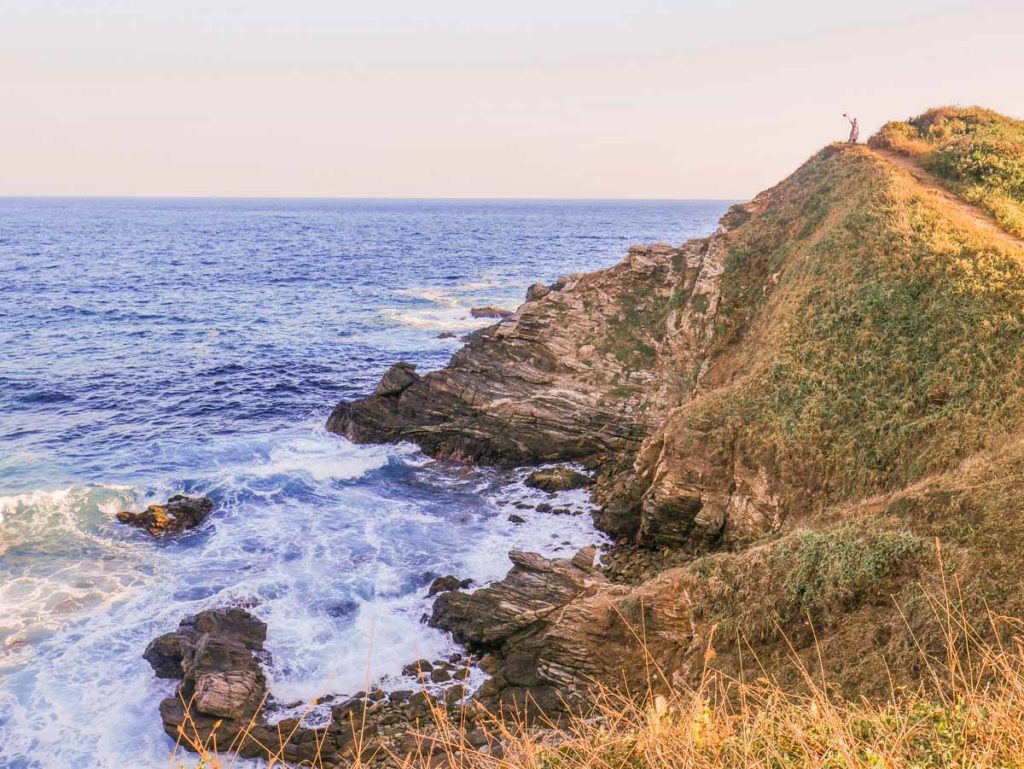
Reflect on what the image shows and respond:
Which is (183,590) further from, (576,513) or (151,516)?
(576,513)

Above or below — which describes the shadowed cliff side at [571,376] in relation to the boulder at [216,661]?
above

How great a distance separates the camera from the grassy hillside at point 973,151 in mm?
28406

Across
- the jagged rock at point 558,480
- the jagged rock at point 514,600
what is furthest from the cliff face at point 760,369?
the jagged rock at point 514,600

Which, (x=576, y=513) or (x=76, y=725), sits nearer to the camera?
(x=76, y=725)

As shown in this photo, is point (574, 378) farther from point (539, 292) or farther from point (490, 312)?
point (490, 312)

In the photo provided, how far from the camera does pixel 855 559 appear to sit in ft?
46.0

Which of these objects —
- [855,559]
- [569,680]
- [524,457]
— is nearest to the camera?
[855,559]

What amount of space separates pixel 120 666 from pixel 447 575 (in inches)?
386

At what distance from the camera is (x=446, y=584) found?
2231 centimetres

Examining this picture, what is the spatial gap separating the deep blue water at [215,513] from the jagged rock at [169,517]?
545 millimetres

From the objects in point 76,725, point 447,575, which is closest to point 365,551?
point 447,575

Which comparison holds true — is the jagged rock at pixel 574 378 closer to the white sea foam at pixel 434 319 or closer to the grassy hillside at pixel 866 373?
the grassy hillside at pixel 866 373

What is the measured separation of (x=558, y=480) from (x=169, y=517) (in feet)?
52.0

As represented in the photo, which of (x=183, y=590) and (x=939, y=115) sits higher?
(x=939, y=115)
